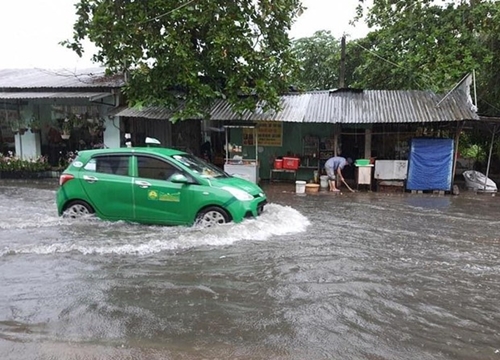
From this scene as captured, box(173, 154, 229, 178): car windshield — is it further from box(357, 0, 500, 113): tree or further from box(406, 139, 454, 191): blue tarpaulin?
box(357, 0, 500, 113): tree

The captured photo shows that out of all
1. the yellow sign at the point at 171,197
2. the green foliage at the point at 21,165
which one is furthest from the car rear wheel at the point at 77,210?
Result: the green foliage at the point at 21,165

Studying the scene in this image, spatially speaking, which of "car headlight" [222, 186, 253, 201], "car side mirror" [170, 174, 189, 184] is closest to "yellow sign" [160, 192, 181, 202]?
"car side mirror" [170, 174, 189, 184]

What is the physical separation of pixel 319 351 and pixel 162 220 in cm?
464

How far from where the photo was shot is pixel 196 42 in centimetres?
1336

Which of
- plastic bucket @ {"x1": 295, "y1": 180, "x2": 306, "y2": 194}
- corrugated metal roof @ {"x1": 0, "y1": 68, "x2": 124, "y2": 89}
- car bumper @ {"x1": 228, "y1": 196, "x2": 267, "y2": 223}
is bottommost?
plastic bucket @ {"x1": 295, "y1": 180, "x2": 306, "y2": 194}

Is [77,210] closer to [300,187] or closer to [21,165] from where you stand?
[300,187]

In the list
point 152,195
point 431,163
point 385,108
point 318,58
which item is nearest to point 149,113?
point 152,195

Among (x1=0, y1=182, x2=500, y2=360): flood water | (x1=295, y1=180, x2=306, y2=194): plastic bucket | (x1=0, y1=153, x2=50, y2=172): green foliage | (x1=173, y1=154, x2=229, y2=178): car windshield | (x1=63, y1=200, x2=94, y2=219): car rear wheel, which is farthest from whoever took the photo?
(x1=0, y1=153, x2=50, y2=172): green foliage

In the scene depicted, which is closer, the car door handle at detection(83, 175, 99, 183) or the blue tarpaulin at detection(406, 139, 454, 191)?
the car door handle at detection(83, 175, 99, 183)

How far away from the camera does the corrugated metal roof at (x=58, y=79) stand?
15.7 metres

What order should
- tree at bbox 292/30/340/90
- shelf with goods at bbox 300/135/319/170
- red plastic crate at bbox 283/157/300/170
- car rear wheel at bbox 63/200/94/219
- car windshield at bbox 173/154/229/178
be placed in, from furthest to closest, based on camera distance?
1. tree at bbox 292/30/340/90
2. shelf with goods at bbox 300/135/319/170
3. red plastic crate at bbox 283/157/300/170
4. car rear wheel at bbox 63/200/94/219
5. car windshield at bbox 173/154/229/178

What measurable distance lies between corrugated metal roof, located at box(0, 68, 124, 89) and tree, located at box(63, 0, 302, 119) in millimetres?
1966

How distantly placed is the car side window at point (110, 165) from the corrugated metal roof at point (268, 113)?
20.3ft

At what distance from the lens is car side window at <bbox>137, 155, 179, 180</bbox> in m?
7.55
